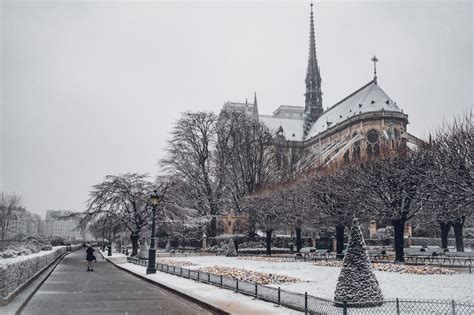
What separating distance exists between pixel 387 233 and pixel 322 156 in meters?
19.9

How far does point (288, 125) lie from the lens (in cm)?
11369

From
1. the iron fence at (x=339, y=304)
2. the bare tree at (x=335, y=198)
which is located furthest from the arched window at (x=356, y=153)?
the iron fence at (x=339, y=304)

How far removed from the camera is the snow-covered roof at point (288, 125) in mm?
110562

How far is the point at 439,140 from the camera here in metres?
28.4

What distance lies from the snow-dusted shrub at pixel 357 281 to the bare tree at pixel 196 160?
4020cm

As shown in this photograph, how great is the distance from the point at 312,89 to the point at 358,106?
30.9 metres

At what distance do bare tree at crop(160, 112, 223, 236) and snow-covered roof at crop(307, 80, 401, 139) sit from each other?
3845 centimetres

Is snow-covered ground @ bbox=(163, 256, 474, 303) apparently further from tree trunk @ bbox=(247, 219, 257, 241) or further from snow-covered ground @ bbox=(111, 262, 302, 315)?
tree trunk @ bbox=(247, 219, 257, 241)

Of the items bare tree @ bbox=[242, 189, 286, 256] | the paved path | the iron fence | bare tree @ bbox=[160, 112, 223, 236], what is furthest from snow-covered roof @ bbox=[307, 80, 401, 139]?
the iron fence

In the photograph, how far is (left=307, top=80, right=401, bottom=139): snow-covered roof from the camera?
83.2 meters

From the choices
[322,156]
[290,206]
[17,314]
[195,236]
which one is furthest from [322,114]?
[17,314]

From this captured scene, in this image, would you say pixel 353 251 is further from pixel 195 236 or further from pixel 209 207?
pixel 195 236

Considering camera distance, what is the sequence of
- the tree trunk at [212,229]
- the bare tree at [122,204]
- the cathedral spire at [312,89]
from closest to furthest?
the bare tree at [122,204]
the tree trunk at [212,229]
the cathedral spire at [312,89]

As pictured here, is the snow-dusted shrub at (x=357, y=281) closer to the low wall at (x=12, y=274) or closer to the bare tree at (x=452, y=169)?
the low wall at (x=12, y=274)
